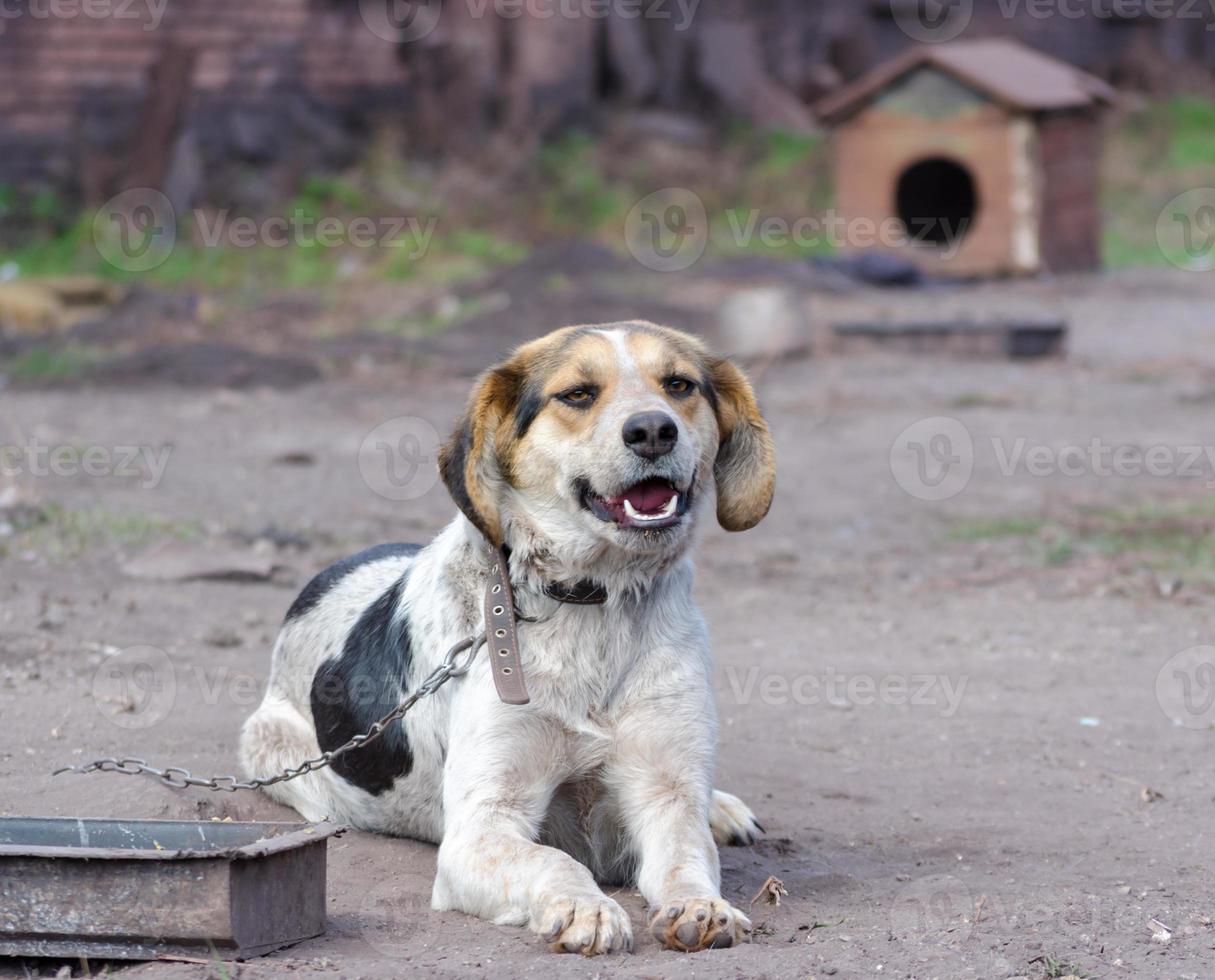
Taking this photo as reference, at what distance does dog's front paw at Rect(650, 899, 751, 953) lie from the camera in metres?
3.78

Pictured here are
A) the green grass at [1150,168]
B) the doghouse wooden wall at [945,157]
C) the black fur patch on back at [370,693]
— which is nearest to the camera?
the black fur patch on back at [370,693]

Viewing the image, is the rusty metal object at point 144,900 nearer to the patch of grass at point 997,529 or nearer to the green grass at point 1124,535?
the green grass at point 1124,535

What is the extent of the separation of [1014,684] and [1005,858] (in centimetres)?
199

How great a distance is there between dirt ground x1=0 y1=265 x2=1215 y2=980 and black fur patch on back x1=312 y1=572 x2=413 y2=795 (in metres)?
0.23

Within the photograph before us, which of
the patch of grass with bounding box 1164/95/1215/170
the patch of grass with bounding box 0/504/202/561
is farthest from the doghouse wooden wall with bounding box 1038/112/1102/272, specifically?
the patch of grass with bounding box 0/504/202/561

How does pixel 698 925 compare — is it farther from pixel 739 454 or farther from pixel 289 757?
pixel 289 757

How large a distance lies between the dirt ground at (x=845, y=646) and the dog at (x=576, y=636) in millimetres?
181

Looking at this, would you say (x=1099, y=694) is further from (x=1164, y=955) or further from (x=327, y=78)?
(x=327, y=78)

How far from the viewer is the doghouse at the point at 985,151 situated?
52.2 feet

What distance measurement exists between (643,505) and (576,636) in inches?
14.7

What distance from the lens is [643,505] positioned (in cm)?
423

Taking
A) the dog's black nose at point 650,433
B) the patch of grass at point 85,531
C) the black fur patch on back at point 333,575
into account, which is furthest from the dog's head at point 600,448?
the patch of grass at point 85,531

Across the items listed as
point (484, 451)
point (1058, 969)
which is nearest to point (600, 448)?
point (484, 451)

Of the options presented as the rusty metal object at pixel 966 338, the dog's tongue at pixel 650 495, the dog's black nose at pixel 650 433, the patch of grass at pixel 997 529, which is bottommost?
the patch of grass at pixel 997 529
